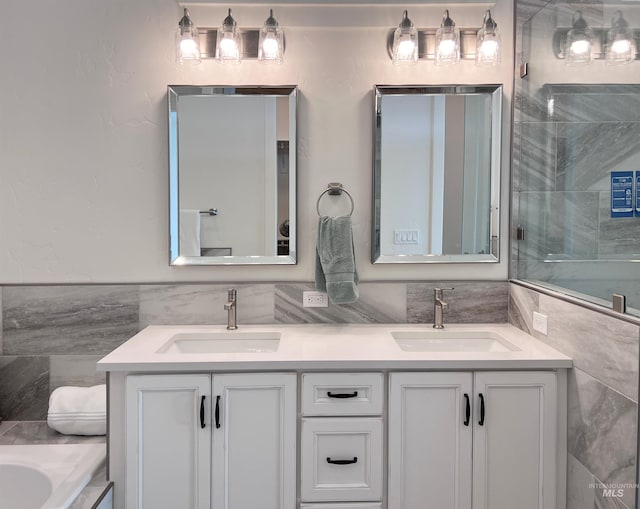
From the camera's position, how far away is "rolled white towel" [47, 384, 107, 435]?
6.30ft

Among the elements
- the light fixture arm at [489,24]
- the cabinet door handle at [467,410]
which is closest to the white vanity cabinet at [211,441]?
the cabinet door handle at [467,410]

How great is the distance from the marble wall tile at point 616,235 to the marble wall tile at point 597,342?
0.24 metres

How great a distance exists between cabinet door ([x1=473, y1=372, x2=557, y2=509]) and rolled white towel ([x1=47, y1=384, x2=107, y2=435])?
1479 millimetres

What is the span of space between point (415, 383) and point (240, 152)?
122cm

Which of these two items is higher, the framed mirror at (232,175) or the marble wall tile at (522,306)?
the framed mirror at (232,175)

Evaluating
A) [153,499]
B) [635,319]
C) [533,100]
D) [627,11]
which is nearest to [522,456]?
[635,319]

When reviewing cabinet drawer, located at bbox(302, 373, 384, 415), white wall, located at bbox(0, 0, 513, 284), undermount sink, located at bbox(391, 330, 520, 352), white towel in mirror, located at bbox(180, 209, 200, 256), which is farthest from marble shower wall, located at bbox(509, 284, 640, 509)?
white towel in mirror, located at bbox(180, 209, 200, 256)

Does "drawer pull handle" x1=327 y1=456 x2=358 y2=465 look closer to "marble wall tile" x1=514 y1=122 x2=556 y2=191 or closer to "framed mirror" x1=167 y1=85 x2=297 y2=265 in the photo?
"framed mirror" x1=167 y1=85 x2=297 y2=265

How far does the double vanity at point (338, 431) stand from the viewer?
160 cm

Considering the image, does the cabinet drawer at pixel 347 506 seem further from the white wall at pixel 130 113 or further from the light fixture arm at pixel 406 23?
the light fixture arm at pixel 406 23

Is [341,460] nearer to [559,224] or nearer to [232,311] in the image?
[232,311]

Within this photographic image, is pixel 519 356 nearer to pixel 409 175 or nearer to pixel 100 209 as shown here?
pixel 409 175

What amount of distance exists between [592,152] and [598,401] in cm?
89

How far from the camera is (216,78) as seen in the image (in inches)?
82.4
